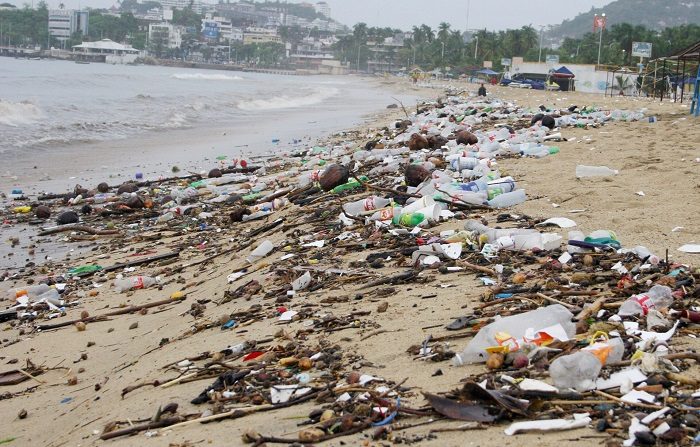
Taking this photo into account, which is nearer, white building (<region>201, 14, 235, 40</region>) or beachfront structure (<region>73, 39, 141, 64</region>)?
beachfront structure (<region>73, 39, 141, 64</region>)

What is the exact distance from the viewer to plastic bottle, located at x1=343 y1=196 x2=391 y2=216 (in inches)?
250

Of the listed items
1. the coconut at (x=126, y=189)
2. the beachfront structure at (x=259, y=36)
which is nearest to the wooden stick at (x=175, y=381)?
the coconut at (x=126, y=189)

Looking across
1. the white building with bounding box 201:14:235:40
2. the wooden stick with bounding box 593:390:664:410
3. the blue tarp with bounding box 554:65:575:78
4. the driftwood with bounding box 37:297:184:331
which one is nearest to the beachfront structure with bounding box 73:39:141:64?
the white building with bounding box 201:14:235:40

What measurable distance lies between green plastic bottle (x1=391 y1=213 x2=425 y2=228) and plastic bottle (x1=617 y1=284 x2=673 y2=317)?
2365 millimetres

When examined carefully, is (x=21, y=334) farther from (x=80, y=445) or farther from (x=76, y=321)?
(x=80, y=445)

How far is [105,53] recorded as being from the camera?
12150 cm

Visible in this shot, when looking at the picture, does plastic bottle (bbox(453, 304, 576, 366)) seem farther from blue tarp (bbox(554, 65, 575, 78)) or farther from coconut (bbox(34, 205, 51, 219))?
blue tarp (bbox(554, 65, 575, 78))

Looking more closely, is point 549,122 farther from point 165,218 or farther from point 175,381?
point 175,381

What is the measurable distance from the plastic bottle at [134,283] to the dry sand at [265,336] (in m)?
0.13

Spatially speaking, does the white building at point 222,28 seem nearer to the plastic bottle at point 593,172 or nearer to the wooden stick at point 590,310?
the plastic bottle at point 593,172

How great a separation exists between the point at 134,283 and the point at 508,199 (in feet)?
10.0

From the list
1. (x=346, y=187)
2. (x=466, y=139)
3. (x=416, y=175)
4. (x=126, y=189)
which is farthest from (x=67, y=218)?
(x=466, y=139)

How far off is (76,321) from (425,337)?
2933mm

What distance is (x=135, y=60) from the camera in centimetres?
12556
